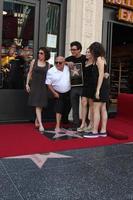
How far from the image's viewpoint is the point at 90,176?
5043 mm

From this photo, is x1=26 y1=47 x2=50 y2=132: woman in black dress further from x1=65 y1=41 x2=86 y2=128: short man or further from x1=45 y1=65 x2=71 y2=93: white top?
x1=65 y1=41 x2=86 y2=128: short man

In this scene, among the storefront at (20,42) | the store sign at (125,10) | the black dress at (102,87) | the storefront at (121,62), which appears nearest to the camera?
the black dress at (102,87)

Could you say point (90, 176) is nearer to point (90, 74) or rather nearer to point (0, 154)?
point (0, 154)

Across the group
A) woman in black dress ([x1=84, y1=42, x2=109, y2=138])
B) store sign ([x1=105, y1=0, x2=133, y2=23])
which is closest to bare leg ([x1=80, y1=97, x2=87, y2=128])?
woman in black dress ([x1=84, y1=42, x2=109, y2=138])

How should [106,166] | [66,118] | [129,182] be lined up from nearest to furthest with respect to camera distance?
[129,182] → [106,166] → [66,118]

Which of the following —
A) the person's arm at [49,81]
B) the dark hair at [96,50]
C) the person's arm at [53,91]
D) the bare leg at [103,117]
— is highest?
the dark hair at [96,50]

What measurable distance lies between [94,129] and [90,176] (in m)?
2.48

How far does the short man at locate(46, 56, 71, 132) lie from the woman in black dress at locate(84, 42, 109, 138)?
2.16 ft

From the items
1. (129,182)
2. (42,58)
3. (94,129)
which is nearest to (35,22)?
(42,58)

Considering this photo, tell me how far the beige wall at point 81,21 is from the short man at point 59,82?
1.50 m

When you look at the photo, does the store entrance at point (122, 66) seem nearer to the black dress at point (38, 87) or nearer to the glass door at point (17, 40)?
the glass door at point (17, 40)

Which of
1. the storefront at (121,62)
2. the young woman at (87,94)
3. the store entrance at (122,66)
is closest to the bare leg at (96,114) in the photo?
the young woman at (87,94)

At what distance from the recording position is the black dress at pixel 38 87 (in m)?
7.62

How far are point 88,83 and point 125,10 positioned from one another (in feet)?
11.7
